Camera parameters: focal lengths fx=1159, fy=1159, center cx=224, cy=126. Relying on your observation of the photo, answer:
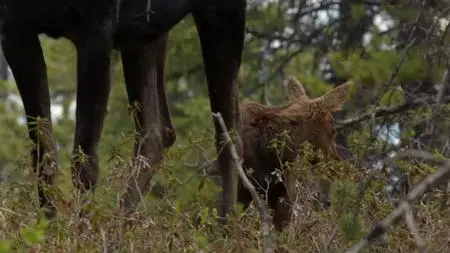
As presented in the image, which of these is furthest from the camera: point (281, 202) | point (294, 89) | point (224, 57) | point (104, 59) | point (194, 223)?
point (294, 89)

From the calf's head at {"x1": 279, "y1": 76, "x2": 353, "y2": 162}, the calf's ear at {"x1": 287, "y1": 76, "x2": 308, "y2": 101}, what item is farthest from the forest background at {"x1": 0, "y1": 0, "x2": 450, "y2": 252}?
the calf's ear at {"x1": 287, "y1": 76, "x2": 308, "y2": 101}

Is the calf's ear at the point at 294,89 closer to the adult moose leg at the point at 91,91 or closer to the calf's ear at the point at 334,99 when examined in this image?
the calf's ear at the point at 334,99

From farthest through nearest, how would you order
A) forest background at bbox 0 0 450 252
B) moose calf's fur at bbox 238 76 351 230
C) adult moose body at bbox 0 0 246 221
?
moose calf's fur at bbox 238 76 351 230 < adult moose body at bbox 0 0 246 221 < forest background at bbox 0 0 450 252

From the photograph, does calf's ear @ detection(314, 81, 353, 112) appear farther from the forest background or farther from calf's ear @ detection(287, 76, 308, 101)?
Result: calf's ear @ detection(287, 76, 308, 101)

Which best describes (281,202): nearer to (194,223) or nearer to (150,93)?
(194,223)

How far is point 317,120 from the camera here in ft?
26.7

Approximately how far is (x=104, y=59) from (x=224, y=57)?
1623mm

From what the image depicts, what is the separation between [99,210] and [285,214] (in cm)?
266

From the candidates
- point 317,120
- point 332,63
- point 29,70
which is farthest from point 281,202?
point 332,63

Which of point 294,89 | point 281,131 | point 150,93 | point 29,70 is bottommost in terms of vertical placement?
point 281,131

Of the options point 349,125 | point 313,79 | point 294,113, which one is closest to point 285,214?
point 294,113

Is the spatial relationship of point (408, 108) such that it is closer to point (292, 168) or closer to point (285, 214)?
point (285, 214)

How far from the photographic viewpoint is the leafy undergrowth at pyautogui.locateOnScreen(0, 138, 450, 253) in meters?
5.16

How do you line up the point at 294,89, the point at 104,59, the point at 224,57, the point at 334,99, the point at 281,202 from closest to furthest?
the point at 104,59, the point at 281,202, the point at 334,99, the point at 224,57, the point at 294,89
